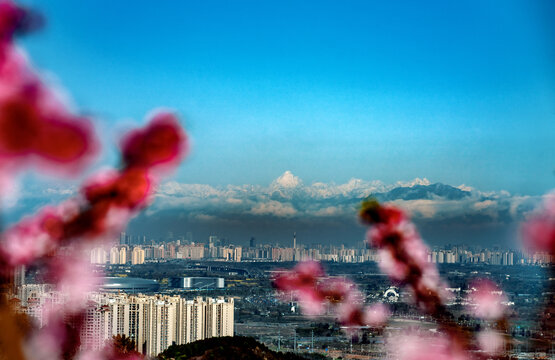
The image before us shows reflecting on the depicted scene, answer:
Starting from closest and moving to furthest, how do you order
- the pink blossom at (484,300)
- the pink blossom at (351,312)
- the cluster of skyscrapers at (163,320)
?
the pink blossom at (351,312)
the pink blossom at (484,300)
the cluster of skyscrapers at (163,320)

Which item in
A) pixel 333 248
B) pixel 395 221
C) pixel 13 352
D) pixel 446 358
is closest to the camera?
pixel 13 352

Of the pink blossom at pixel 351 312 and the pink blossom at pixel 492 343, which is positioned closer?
the pink blossom at pixel 492 343

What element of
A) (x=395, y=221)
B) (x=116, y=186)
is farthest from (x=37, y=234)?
(x=395, y=221)

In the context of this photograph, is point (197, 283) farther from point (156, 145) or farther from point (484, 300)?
point (156, 145)

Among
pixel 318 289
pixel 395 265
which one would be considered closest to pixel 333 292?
pixel 318 289

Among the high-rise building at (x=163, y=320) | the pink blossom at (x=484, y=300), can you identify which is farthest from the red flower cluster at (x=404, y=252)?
the high-rise building at (x=163, y=320)

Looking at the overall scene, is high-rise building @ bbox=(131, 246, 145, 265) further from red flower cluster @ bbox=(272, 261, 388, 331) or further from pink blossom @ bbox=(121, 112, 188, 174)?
pink blossom @ bbox=(121, 112, 188, 174)

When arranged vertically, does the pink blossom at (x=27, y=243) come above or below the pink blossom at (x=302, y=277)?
above

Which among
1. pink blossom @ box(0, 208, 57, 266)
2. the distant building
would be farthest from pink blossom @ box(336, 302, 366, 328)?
the distant building

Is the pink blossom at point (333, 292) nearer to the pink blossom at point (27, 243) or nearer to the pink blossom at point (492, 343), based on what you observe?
the pink blossom at point (492, 343)

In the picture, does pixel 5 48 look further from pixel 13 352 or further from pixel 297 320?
pixel 297 320
